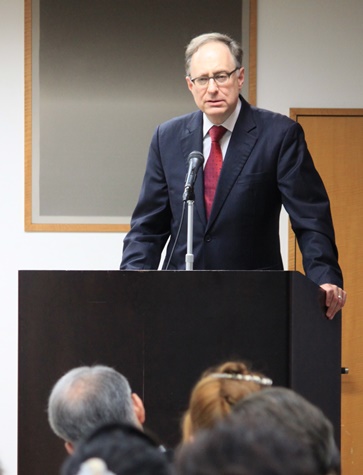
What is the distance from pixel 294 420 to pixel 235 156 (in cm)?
212

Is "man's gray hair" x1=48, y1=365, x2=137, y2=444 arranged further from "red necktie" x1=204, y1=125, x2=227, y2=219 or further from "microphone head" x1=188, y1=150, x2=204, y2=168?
"red necktie" x1=204, y1=125, x2=227, y2=219

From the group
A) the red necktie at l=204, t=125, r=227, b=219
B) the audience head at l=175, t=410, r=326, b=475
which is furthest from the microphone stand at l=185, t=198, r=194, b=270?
the audience head at l=175, t=410, r=326, b=475

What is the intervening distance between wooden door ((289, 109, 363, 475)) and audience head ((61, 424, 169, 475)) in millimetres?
4134

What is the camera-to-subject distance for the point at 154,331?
2.63 m

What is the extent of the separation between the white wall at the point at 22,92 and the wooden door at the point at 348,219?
0.55 feet

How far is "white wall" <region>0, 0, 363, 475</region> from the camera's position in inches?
203

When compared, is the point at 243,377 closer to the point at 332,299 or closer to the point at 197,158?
the point at 332,299

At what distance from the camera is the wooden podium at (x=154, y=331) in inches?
103

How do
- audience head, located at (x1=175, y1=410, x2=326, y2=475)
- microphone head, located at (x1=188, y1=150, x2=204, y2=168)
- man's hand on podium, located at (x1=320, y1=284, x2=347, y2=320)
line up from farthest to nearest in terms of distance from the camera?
microphone head, located at (x1=188, y1=150, x2=204, y2=168) → man's hand on podium, located at (x1=320, y1=284, x2=347, y2=320) → audience head, located at (x1=175, y1=410, x2=326, y2=475)

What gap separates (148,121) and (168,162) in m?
1.83

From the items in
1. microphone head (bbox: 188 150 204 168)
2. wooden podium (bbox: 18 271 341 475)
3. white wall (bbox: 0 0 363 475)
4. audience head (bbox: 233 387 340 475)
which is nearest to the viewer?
audience head (bbox: 233 387 340 475)

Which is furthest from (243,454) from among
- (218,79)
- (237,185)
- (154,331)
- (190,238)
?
(218,79)

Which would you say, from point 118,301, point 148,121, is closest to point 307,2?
point 148,121

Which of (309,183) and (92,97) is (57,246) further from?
(309,183)
